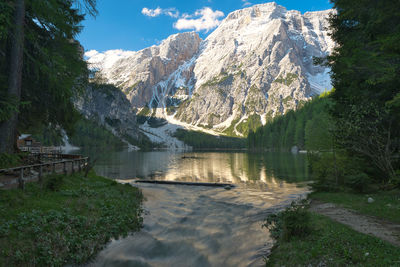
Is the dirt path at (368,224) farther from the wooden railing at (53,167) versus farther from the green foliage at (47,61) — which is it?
the wooden railing at (53,167)

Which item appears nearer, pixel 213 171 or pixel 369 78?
pixel 369 78

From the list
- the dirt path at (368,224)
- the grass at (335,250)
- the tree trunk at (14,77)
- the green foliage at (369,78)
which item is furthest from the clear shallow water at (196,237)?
the tree trunk at (14,77)

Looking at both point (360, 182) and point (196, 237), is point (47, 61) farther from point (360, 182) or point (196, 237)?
point (360, 182)

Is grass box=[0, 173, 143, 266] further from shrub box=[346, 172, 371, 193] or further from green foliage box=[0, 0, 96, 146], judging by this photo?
shrub box=[346, 172, 371, 193]

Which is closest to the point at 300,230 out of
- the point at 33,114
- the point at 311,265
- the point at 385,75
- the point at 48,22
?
the point at 311,265

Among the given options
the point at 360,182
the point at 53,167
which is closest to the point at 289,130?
the point at 360,182

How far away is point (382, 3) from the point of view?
1213 centimetres

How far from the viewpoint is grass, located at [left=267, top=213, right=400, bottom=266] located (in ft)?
24.8

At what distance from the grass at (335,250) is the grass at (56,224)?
26.9ft

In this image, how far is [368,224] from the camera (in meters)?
11.6

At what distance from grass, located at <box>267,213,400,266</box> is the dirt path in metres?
0.66

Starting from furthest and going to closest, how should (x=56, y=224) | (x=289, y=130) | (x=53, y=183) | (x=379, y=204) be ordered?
1. (x=289, y=130)
2. (x=53, y=183)
3. (x=379, y=204)
4. (x=56, y=224)

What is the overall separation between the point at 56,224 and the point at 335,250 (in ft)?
38.9

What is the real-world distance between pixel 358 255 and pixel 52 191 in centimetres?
1691
